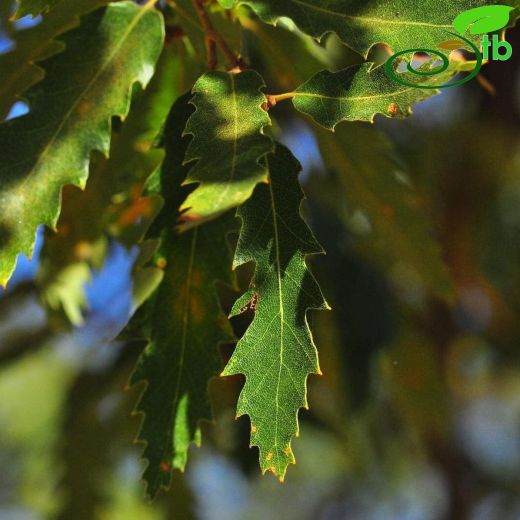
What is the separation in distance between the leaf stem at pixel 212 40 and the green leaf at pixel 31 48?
0.48 ft

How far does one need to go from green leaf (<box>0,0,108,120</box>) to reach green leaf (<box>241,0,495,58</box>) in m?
0.33

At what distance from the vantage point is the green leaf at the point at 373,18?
0.81 meters

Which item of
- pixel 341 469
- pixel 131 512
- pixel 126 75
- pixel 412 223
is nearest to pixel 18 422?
pixel 131 512

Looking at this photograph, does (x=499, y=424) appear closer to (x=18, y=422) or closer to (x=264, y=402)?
(x=18, y=422)

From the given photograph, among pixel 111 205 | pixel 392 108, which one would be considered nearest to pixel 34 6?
pixel 392 108

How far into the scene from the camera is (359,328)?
1.58 m

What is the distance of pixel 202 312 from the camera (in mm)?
997

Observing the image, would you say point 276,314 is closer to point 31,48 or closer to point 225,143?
point 225,143

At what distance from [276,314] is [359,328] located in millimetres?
801

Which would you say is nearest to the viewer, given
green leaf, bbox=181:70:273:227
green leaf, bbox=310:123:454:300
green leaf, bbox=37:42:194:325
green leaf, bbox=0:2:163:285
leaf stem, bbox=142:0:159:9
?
green leaf, bbox=181:70:273:227

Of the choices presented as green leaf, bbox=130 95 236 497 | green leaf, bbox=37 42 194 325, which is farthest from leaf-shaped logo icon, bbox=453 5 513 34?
green leaf, bbox=37 42 194 325

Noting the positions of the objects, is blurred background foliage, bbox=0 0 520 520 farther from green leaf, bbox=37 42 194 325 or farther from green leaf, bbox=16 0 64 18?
green leaf, bbox=16 0 64 18

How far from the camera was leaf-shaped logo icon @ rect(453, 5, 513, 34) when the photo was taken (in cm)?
78

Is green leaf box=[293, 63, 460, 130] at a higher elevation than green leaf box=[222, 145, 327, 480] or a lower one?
higher
